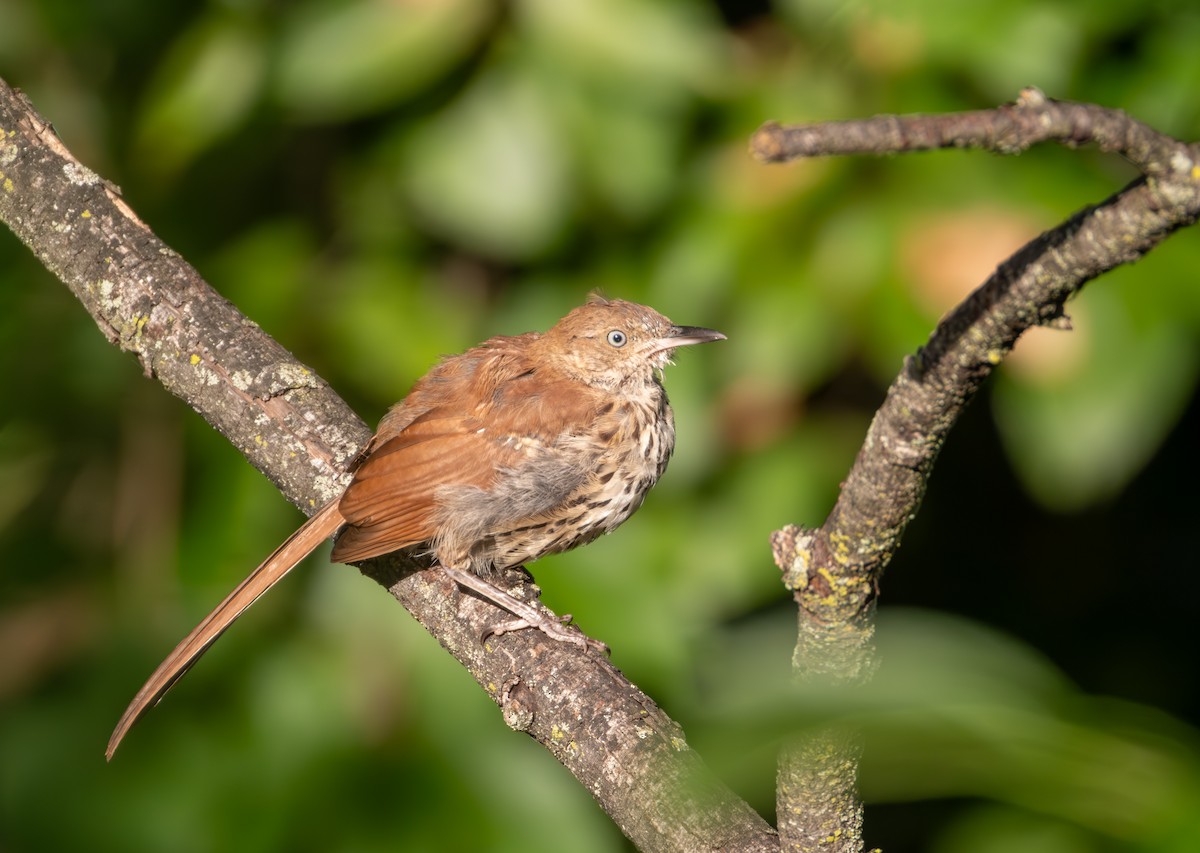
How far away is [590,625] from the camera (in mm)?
3184

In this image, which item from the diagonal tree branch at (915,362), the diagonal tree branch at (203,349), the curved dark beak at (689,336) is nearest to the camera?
the diagonal tree branch at (915,362)

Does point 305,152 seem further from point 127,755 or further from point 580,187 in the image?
point 127,755

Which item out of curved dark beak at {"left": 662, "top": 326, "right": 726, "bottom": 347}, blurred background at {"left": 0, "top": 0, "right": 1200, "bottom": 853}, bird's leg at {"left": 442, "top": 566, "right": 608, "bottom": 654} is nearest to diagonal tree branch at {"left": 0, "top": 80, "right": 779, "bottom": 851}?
bird's leg at {"left": 442, "top": 566, "right": 608, "bottom": 654}

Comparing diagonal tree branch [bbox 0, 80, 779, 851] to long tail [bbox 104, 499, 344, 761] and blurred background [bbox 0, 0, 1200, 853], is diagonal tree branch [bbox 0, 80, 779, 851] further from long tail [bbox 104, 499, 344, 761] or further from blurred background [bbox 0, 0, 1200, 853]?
blurred background [bbox 0, 0, 1200, 853]

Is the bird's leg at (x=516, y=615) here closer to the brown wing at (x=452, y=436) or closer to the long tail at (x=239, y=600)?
the brown wing at (x=452, y=436)

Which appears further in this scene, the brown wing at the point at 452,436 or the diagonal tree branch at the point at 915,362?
the brown wing at the point at 452,436

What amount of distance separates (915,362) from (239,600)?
2022mm

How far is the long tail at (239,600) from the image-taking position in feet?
9.16

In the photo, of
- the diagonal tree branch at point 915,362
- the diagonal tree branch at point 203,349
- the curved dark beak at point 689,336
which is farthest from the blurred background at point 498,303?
the diagonal tree branch at point 915,362

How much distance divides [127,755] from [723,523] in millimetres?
1691

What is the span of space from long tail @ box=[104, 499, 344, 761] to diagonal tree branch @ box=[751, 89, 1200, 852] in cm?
147

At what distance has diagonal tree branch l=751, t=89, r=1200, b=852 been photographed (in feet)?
3.17

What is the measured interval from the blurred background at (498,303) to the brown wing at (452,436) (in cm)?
28

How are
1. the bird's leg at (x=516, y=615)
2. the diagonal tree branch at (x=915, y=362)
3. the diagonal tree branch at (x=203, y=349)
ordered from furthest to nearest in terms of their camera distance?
the diagonal tree branch at (x=203, y=349) → the bird's leg at (x=516, y=615) → the diagonal tree branch at (x=915, y=362)
